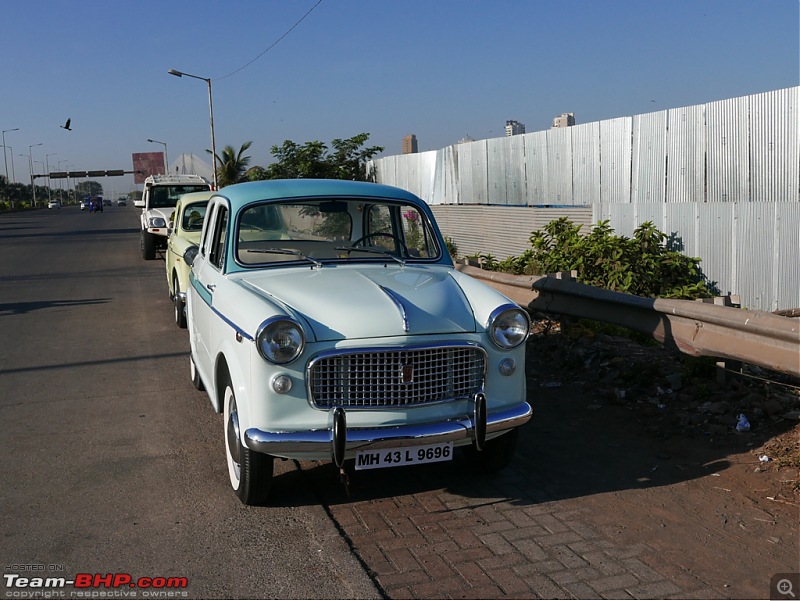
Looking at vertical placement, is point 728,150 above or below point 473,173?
below

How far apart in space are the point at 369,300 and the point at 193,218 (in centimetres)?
736

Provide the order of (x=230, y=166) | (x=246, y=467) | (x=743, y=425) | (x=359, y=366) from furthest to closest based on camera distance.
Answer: (x=230, y=166) → (x=743, y=425) → (x=246, y=467) → (x=359, y=366)

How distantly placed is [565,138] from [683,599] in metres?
10.1

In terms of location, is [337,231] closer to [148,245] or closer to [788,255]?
[788,255]

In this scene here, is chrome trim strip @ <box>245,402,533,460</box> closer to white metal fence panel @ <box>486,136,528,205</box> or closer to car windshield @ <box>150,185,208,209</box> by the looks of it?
white metal fence panel @ <box>486,136,528,205</box>

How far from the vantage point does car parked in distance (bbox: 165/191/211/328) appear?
409 inches

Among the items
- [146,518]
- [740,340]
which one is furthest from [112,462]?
[740,340]

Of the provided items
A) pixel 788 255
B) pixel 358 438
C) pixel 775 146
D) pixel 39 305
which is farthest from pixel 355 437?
pixel 39 305

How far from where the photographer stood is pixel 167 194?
20266mm

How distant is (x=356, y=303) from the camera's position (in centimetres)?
459

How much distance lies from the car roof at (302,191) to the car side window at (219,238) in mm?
132

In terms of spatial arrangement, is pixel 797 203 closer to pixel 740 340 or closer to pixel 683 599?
pixel 740 340

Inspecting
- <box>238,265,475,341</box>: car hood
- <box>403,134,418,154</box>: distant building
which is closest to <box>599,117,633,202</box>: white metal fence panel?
<box>238,265,475,341</box>: car hood

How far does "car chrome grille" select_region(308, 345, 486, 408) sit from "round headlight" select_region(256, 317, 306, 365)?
123 mm
